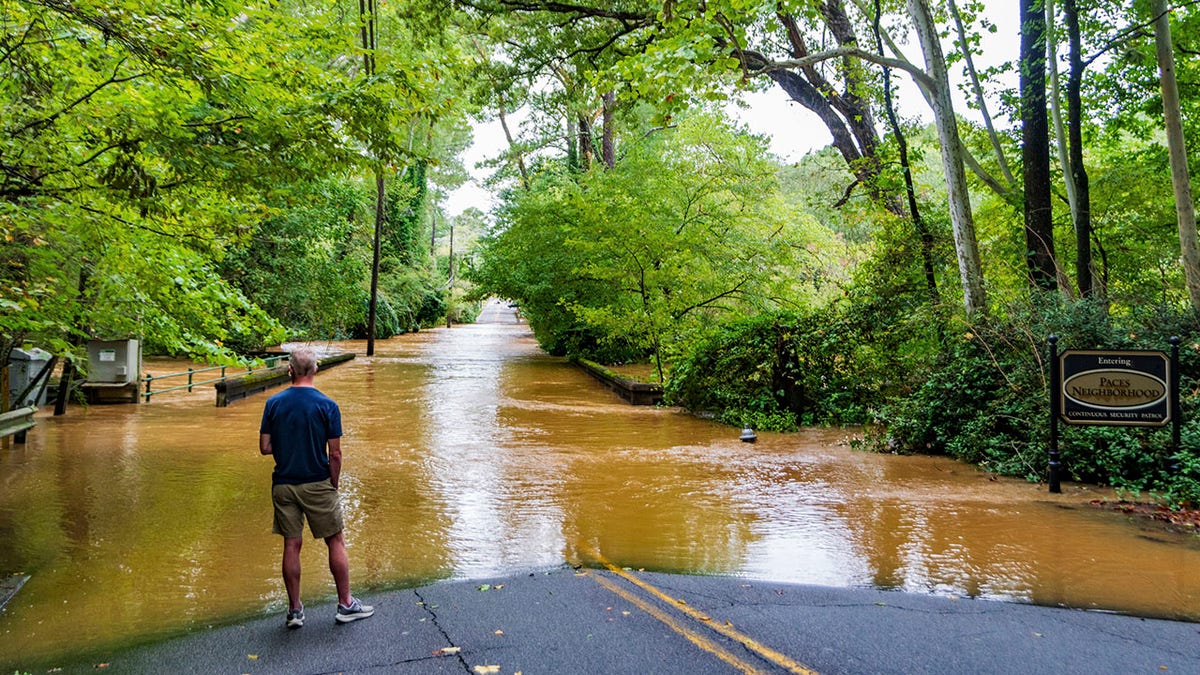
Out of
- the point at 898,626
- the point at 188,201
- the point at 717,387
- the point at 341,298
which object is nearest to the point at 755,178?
the point at 717,387

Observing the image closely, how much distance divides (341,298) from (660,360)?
1473 centimetres

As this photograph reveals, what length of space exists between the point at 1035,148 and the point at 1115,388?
21.7 ft

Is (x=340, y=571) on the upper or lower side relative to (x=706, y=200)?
lower

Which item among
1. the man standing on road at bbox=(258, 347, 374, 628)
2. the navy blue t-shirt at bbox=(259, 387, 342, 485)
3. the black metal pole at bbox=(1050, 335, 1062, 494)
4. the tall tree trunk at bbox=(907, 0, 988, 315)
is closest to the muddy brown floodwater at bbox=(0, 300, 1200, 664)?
the black metal pole at bbox=(1050, 335, 1062, 494)

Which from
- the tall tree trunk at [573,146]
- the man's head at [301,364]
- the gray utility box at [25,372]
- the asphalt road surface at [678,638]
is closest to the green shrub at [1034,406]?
the asphalt road surface at [678,638]

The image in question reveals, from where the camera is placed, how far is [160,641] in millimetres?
4891

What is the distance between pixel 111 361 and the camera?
16812mm

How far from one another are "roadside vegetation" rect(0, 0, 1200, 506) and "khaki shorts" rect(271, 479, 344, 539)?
2664 mm

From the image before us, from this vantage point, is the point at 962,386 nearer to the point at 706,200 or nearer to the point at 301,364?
the point at 301,364

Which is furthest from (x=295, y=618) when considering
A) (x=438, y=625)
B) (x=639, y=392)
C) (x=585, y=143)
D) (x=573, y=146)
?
(x=573, y=146)

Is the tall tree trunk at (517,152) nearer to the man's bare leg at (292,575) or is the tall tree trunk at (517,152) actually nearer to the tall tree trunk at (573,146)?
the tall tree trunk at (573,146)

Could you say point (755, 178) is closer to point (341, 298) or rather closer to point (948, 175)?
point (948, 175)

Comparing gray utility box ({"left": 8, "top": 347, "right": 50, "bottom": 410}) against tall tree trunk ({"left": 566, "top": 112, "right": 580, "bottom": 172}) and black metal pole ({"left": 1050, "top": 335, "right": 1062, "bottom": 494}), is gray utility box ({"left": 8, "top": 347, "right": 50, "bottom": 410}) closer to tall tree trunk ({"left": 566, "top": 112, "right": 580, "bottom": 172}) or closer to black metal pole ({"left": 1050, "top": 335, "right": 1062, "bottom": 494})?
black metal pole ({"left": 1050, "top": 335, "right": 1062, "bottom": 494})

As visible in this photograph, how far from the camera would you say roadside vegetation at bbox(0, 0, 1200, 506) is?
7391 millimetres
